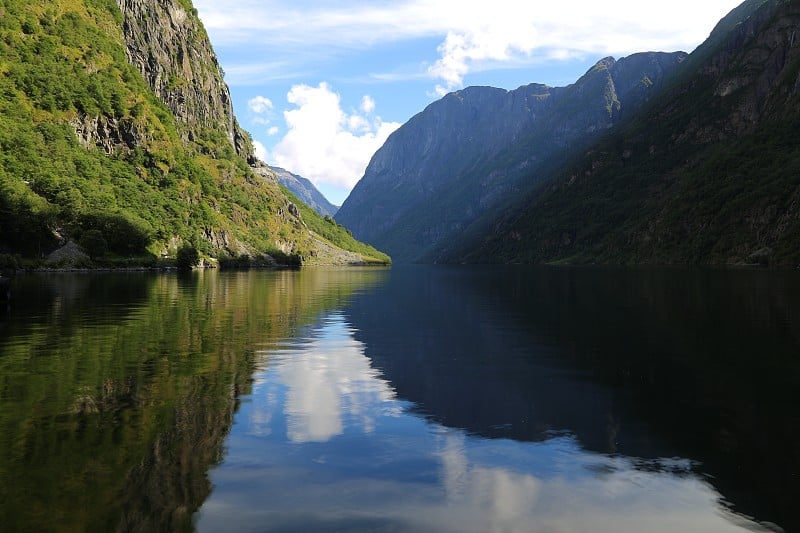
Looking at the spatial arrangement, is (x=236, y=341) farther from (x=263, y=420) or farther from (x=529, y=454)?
(x=529, y=454)

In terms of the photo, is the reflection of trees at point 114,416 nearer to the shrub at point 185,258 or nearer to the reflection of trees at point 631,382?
the reflection of trees at point 631,382

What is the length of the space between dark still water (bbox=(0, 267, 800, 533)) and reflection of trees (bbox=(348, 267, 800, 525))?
0.10 m

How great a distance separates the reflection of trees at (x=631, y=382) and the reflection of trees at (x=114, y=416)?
6.87m

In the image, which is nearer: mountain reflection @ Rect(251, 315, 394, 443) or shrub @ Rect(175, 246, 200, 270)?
mountain reflection @ Rect(251, 315, 394, 443)

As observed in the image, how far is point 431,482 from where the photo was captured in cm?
1301

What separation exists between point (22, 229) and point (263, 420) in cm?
15087

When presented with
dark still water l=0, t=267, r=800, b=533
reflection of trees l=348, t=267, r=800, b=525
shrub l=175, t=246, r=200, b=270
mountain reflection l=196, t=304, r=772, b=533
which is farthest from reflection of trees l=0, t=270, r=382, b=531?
shrub l=175, t=246, r=200, b=270

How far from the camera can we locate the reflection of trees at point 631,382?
598 inches

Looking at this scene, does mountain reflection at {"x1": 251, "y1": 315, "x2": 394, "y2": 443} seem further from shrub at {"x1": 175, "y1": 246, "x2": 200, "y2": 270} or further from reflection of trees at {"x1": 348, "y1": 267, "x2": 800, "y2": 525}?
shrub at {"x1": 175, "y1": 246, "x2": 200, "y2": 270}

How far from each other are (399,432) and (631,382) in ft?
34.7

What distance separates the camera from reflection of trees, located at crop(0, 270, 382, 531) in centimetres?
1154

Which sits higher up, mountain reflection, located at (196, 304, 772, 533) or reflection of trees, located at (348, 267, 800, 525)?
reflection of trees, located at (348, 267, 800, 525)

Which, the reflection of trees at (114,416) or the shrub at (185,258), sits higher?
the shrub at (185,258)

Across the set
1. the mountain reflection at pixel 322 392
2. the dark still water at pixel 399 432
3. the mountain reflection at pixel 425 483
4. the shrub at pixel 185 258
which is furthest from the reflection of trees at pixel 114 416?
the shrub at pixel 185 258
